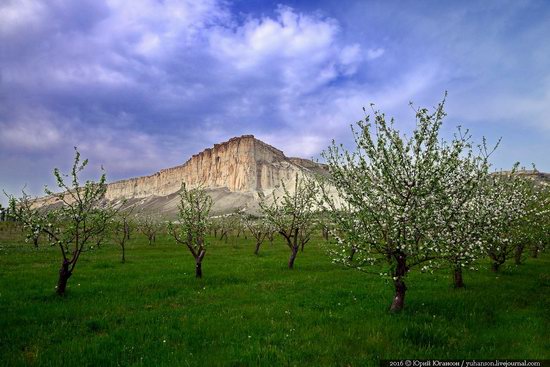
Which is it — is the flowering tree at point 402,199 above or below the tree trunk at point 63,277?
above

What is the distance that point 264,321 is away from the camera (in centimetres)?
1230

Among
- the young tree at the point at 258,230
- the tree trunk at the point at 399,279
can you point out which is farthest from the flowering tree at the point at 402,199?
the young tree at the point at 258,230

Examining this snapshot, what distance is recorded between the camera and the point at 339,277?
2273cm

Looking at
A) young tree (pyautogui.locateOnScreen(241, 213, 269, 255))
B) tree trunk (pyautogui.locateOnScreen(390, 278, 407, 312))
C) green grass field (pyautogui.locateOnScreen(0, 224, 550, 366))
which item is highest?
young tree (pyautogui.locateOnScreen(241, 213, 269, 255))

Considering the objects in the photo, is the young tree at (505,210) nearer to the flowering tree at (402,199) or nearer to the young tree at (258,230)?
the flowering tree at (402,199)

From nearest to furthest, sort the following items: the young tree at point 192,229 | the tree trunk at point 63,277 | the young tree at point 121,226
Answer: the tree trunk at point 63,277 → the young tree at point 192,229 → the young tree at point 121,226

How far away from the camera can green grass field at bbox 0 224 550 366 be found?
363 inches

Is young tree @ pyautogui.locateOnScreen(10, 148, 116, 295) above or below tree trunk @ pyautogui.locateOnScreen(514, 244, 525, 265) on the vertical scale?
above

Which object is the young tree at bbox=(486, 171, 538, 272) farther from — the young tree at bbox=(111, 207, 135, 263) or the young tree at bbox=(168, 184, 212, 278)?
the young tree at bbox=(111, 207, 135, 263)

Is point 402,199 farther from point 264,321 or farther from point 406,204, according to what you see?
point 264,321

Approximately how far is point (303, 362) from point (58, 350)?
671 centimetres

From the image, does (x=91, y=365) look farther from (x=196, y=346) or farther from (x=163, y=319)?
(x=163, y=319)

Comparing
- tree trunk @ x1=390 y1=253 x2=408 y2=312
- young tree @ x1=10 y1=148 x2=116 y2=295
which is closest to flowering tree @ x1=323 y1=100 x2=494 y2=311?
tree trunk @ x1=390 y1=253 x2=408 y2=312

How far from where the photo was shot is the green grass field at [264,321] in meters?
9.23
